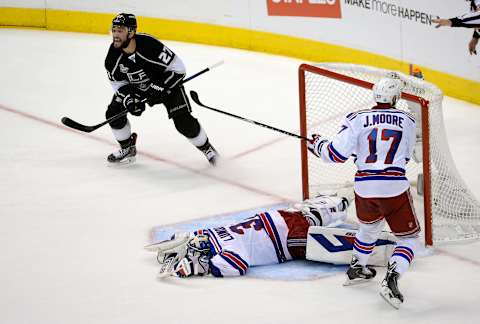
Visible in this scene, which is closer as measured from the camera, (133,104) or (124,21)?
(124,21)

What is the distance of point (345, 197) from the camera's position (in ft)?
16.6

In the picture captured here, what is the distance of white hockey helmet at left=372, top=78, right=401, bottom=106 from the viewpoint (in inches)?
168

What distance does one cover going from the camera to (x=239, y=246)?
459 centimetres

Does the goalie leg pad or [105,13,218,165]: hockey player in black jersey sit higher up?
[105,13,218,165]: hockey player in black jersey

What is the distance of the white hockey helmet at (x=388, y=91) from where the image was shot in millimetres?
4258

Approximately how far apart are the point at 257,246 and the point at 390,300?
72cm

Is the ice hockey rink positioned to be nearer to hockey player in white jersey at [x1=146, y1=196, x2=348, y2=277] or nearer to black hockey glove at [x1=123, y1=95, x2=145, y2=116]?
hockey player in white jersey at [x1=146, y1=196, x2=348, y2=277]

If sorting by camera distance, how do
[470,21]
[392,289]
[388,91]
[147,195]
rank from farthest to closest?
[470,21] < [147,195] < [388,91] < [392,289]

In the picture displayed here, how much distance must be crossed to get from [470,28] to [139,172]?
94.6 inches

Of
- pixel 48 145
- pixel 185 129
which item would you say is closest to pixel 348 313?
pixel 185 129

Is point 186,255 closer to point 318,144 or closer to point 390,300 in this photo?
point 318,144

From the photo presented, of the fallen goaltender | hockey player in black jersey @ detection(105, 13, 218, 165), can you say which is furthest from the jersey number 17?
hockey player in black jersey @ detection(105, 13, 218, 165)

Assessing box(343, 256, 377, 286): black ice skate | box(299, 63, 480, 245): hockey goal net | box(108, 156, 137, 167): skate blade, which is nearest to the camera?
box(343, 256, 377, 286): black ice skate

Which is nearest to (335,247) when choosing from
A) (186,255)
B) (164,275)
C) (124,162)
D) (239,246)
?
(239,246)
